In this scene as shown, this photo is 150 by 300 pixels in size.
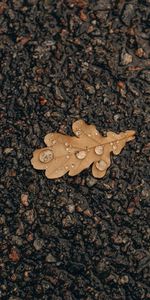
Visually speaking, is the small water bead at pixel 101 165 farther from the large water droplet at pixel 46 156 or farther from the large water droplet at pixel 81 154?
the large water droplet at pixel 46 156

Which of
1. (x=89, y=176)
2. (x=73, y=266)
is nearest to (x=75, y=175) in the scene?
(x=89, y=176)

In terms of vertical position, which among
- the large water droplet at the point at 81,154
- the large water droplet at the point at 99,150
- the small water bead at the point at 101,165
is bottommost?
the small water bead at the point at 101,165

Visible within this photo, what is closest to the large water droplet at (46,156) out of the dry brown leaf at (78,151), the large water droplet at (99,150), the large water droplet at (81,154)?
the dry brown leaf at (78,151)

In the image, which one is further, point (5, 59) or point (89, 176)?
point (5, 59)

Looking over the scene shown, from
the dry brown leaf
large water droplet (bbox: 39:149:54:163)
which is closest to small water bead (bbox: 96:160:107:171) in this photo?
the dry brown leaf

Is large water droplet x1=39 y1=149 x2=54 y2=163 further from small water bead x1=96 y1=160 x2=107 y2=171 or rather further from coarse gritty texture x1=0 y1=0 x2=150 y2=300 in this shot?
small water bead x1=96 y1=160 x2=107 y2=171

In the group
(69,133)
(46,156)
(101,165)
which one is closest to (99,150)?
(101,165)

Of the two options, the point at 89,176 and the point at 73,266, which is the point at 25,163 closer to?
the point at 89,176

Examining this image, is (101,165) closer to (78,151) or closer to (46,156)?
(78,151)
